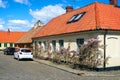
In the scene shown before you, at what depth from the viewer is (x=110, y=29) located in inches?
723

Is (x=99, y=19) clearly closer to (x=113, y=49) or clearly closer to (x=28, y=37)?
(x=113, y=49)

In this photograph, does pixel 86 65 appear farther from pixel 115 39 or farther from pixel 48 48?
pixel 48 48

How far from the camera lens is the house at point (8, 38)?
72062mm

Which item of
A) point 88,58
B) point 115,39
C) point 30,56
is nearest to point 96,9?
point 115,39

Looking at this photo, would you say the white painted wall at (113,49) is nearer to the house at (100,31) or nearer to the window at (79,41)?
the house at (100,31)

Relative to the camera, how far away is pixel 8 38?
244 feet

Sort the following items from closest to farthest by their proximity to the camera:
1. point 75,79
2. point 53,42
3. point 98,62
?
point 75,79 < point 98,62 < point 53,42

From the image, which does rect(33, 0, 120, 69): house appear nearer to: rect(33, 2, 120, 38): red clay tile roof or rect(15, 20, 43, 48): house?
rect(33, 2, 120, 38): red clay tile roof

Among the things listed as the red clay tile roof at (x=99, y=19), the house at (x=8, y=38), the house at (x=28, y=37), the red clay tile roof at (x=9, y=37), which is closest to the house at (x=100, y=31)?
the red clay tile roof at (x=99, y=19)

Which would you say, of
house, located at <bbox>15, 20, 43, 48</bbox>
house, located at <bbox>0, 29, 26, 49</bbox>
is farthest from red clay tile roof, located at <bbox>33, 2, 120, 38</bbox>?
house, located at <bbox>0, 29, 26, 49</bbox>

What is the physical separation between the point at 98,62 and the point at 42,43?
634 inches

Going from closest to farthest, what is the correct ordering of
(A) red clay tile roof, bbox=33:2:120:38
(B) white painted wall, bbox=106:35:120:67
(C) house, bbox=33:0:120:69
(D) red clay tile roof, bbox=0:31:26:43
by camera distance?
(C) house, bbox=33:0:120:69 < (B) white painted wall, bbox=106:35:120:67 < (A) red clay tile roof, bbox=33:2:120:38 < (D) red clay tile roof, bbox=0:31:26:43

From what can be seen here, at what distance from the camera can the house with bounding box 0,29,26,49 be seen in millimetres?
72062

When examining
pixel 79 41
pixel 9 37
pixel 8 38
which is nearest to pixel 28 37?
pixel 79 41
